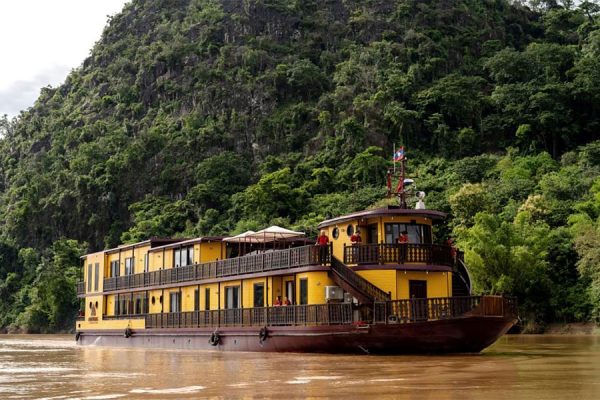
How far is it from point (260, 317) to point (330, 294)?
3.17 meters

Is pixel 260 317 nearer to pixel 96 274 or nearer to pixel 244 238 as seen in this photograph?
pixel 244 238

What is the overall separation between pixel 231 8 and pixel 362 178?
147ft

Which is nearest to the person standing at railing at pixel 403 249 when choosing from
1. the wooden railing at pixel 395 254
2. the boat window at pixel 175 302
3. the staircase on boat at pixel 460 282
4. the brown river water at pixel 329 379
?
the wooden railing at pixel 395 254

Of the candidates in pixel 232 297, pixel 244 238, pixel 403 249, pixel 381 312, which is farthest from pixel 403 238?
pixel 232 297

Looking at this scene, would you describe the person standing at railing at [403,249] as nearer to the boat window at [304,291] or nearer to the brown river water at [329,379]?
the boat window at [304,291]

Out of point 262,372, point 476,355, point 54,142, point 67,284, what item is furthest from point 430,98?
point 262,372

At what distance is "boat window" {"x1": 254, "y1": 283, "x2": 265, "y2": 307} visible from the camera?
2486 cm

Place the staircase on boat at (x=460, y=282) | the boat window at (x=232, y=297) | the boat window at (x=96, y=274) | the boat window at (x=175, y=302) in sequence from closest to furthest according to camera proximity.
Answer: the staircase on boat at (x=460, y=282)
the boat window at (x=232, y=297)
the boat window at (x=175, y=302)
the boat window at (x=96, y=274)

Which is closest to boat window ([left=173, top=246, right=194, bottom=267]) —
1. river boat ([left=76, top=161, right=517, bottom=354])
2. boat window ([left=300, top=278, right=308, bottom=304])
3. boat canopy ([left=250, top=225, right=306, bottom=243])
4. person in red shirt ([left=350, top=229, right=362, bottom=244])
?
river boat ([left=76, top=161, right=517, bottom=354])

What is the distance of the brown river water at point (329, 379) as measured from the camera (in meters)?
11.3

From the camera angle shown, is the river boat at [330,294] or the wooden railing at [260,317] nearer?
the river boat at [330,294]

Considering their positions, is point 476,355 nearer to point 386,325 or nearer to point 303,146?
point 386,325

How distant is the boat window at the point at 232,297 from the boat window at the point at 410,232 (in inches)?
248

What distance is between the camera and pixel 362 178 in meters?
67.8
